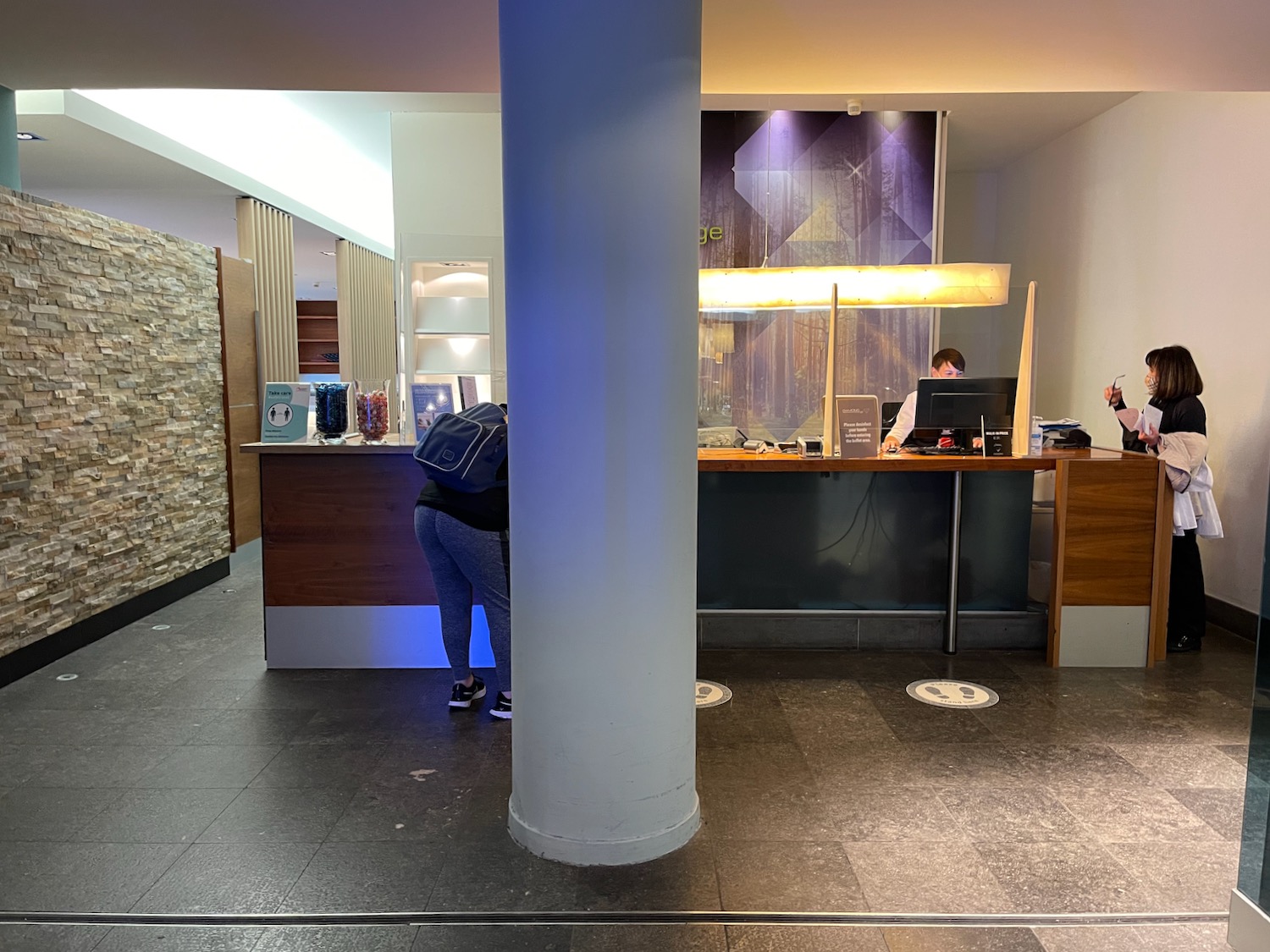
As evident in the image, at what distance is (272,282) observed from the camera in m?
8.03

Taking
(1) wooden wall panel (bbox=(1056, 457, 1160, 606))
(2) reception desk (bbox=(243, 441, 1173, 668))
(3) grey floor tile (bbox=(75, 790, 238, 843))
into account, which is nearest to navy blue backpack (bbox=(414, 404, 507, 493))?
(2) reception desk (bbox=(243, 441, 1173, 668))

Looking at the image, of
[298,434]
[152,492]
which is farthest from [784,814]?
[152,492]

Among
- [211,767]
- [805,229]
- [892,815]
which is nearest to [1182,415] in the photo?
[892,815]

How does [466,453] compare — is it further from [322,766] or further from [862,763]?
[862,763]

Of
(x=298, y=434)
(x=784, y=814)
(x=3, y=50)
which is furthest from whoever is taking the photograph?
(x=298, y=434)

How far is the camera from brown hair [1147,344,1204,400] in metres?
4.87

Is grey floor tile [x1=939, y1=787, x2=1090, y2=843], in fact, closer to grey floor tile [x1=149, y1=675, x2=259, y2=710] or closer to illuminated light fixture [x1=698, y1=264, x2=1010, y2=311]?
grey floor tile [x1=149, y1=675, x2=259, y2=710]

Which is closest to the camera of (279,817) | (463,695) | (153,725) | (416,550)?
(279,817)

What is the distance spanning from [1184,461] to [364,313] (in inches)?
378

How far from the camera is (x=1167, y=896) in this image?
8.21 feet

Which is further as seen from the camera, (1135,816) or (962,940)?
(1135,816)

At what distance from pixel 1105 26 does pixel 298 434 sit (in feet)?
13.0

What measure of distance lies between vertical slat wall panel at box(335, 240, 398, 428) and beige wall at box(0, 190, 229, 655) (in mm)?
3962

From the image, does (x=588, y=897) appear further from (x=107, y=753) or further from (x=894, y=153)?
(x=894, y=153)
